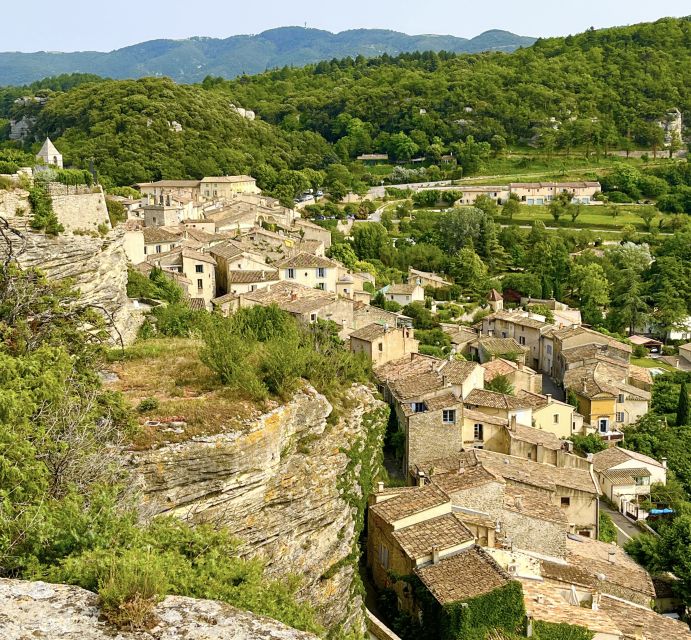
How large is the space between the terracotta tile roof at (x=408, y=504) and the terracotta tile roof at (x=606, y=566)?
4.27 metres

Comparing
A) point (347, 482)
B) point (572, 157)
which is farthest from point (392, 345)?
point (572, 157)

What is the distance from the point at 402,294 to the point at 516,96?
7677cm

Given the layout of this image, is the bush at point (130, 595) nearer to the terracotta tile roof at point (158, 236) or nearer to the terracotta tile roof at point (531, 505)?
the terracotta tile roof at point (531, 505)

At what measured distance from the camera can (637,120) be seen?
112 m

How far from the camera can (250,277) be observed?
1614 inches

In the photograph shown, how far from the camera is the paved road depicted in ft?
90.2

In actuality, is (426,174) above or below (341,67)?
Answer: below

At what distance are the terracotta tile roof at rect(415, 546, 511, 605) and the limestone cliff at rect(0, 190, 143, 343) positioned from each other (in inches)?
354

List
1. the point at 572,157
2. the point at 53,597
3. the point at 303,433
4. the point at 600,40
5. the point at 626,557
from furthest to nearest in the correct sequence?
the point at 600,40 → the point at 572,157 → the point at 626,557 → the point at 303,433 → the point at 53,597

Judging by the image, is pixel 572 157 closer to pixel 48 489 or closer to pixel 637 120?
pixel 637 120

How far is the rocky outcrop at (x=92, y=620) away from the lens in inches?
209

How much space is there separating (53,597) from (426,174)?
3798 inches

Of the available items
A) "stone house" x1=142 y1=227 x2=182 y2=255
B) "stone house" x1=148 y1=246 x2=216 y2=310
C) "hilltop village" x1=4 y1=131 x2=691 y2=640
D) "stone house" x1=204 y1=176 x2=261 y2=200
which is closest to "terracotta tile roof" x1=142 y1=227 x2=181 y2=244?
"stone house" x1=142 y1=227 x2=182 y2=255

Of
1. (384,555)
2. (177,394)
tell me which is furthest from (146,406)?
(384,555)
